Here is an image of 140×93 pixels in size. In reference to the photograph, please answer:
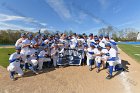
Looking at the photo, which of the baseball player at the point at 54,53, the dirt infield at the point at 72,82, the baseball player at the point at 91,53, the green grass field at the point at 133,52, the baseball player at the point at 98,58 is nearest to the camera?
the dirt infield at the point at 72,82

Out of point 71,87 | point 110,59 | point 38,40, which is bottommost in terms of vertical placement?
point 71,87

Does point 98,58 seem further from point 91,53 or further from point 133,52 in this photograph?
point 133,52

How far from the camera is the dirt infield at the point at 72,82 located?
280 inches

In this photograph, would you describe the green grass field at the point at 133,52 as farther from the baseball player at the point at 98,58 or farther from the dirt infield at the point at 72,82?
the dirt infield at the point at 72,82

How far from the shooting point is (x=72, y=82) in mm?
8078

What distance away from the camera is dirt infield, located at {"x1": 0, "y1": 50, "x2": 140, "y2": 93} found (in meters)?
7.11

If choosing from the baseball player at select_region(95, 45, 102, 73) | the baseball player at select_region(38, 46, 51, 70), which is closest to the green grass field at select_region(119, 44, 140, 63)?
the baseball player at select_region(95, 45, 102, 73)

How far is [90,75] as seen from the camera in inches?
362

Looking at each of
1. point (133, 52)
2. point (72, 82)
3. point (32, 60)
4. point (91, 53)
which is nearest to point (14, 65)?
point (32, 60)

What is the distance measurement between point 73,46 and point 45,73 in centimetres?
322

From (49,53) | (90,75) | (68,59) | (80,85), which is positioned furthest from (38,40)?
(80,85)

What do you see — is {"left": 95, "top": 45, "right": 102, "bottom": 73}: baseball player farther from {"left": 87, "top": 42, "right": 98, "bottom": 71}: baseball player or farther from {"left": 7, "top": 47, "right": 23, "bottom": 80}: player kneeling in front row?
{"left": 7, "top": 47, "right": 23, "bottom": 80}: player kneeling in front row

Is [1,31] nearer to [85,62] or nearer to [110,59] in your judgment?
[85,62]

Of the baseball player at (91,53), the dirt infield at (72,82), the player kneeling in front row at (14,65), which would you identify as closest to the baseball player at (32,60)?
the dirt infield at (72,82)
